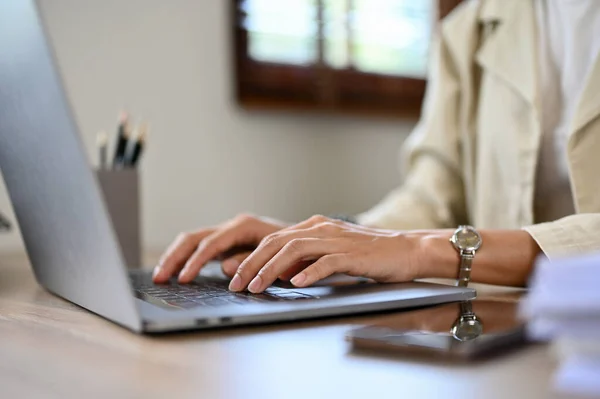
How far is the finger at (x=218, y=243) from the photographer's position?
78cm

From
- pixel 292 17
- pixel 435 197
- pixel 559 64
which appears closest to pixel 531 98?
pixel 559 64

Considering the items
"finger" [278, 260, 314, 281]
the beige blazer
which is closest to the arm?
the beige blazer

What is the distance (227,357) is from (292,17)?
1489mm

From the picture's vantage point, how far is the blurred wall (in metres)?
1.50

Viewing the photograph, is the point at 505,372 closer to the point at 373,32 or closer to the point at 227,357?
the point at 227,357

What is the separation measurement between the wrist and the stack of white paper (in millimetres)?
410

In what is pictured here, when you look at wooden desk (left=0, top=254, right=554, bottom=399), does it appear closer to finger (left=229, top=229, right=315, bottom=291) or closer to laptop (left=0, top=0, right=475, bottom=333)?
laptop (left=0, top=0, right=475, bottom=333)

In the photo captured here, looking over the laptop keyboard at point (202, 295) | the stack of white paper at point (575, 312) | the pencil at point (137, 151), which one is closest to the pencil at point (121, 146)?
the pencil at point (137, 151)

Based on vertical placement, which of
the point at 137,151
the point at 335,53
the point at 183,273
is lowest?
the point at 183,273

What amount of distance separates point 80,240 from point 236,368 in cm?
19

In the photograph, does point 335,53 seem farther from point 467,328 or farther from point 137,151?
point 467,328

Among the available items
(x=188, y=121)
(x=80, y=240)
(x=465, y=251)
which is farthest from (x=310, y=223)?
(x=188, y=121)

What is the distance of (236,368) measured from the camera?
16.7 inches

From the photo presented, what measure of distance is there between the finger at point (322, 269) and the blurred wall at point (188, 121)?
0.90 metres
